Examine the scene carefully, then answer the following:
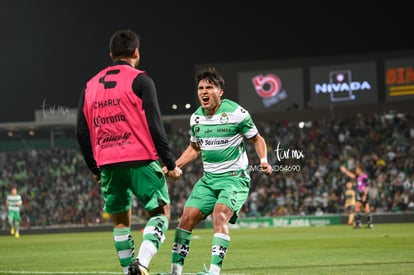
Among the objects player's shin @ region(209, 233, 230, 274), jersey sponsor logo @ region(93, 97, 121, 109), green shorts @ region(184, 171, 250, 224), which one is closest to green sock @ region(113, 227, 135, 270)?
jersey sponsor logo @ region(93, 97, 121, 109)

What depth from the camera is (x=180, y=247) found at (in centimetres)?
899

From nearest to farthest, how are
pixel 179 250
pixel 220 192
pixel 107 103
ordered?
pixel 107 103, pixel 179 250, pixel 220 192

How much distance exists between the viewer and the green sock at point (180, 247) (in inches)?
351

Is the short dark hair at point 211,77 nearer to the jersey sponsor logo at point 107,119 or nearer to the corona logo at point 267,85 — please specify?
the jersey sponsor logo at point 107,119

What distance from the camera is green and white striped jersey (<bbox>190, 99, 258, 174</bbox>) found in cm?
988

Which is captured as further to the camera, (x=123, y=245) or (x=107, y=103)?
(x=123, y=245)

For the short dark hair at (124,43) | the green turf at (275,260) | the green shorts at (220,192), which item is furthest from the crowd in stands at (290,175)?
the short dark hair at (124,43)

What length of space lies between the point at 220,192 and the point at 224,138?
29.2 inches

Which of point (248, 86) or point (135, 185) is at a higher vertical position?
point (248, 86)

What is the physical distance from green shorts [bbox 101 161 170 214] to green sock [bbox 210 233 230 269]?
5.63 ft

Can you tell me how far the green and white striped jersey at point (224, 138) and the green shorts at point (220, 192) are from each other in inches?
3.9

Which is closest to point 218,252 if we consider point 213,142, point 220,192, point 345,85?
point 220,192

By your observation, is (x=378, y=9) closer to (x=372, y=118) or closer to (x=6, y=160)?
(x=372, y=118)

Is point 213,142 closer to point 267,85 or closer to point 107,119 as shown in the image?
point 107,119
